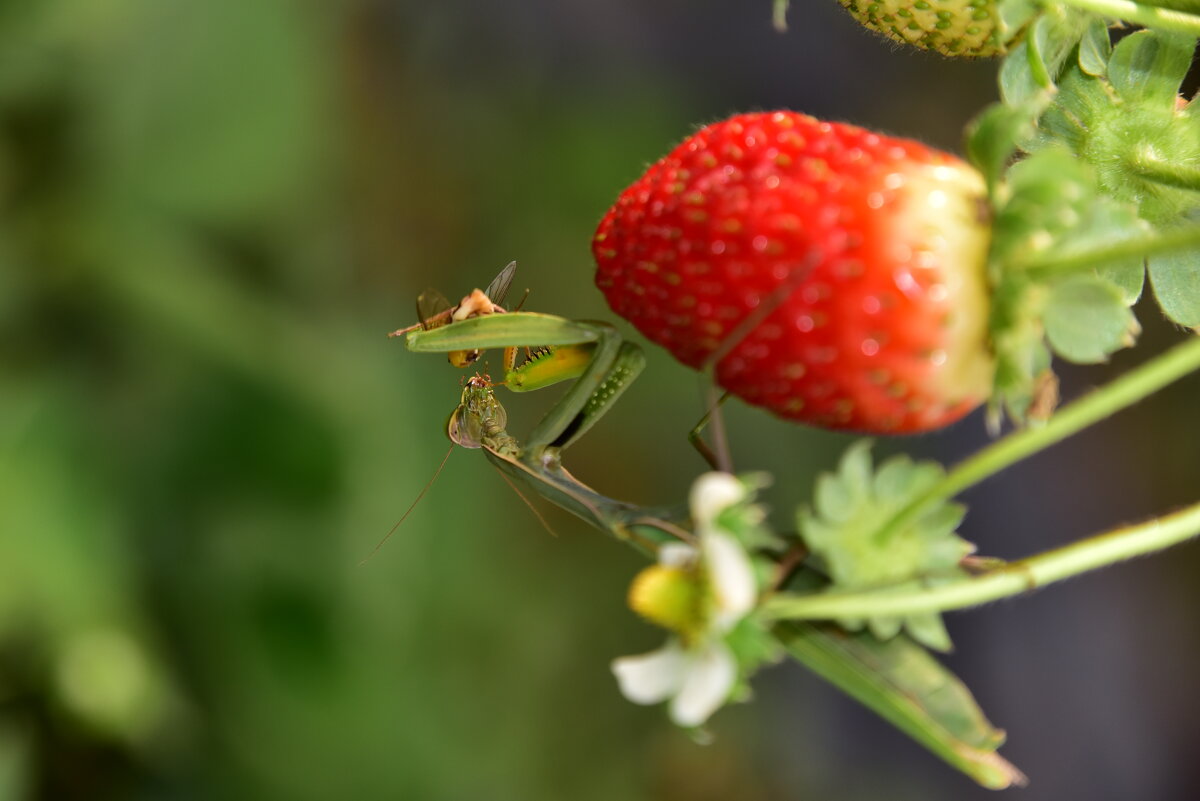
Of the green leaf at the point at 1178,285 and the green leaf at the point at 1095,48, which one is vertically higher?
the green leaf at the point at 1095,48

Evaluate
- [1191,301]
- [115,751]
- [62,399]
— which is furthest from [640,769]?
[1191,301]

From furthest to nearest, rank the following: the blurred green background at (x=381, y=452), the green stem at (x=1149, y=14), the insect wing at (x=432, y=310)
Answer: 1. the blurred green background at (x=381, y=452)
2. the insect wing at (x=432, y=310)
3. the green stem at (x=1149, y=14)

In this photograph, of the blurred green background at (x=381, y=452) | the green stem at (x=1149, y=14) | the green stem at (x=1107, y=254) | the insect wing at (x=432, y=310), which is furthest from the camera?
the blurred green background at (x=381, y=452)

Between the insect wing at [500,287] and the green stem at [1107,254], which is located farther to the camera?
the insect wing at [500,287]

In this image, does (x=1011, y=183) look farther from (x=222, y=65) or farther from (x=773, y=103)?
(x=773, y=103)

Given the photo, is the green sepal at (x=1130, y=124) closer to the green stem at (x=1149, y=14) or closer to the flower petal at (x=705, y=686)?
the green stem at (x=1149, y=14)

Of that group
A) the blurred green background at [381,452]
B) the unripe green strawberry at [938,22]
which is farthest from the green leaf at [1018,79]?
the blurred green background at [381,452]

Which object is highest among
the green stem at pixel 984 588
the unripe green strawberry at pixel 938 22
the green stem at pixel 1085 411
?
the unripe green strawberry at pixel 938 22
